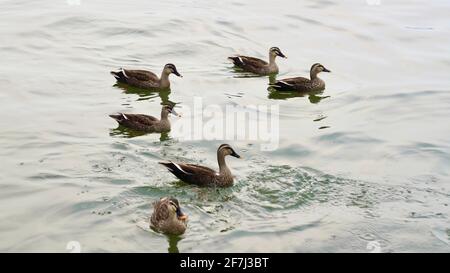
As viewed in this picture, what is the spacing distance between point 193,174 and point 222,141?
253cm

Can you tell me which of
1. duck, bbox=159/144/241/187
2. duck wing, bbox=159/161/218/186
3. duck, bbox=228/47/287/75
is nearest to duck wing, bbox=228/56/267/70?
duck, bbox=228/47/287/75

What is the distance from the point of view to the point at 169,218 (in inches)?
460

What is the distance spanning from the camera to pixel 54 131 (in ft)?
52.2

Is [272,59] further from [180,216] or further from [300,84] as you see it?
[180,216]

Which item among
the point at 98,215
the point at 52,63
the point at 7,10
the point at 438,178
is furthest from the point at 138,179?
the point at 7,10

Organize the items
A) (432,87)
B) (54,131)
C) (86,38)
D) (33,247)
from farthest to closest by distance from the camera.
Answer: (86,38) → (432,87) → (54,131) → (33,247)

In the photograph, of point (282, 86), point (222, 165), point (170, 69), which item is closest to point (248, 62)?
point (282, 86)

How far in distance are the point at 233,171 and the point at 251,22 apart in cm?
1240

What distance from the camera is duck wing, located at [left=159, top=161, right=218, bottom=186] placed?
→ 13.5m

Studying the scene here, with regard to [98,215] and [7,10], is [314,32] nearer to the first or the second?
[7,10]

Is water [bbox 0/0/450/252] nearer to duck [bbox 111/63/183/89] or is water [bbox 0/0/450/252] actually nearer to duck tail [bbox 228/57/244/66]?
duck [bbox 111/63/183/89]

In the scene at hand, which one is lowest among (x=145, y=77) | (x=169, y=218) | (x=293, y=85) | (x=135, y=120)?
(x=169, y=218)

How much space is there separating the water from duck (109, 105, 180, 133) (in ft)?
0.70

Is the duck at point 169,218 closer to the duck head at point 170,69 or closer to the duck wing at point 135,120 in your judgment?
the duck wing at point 135,120
